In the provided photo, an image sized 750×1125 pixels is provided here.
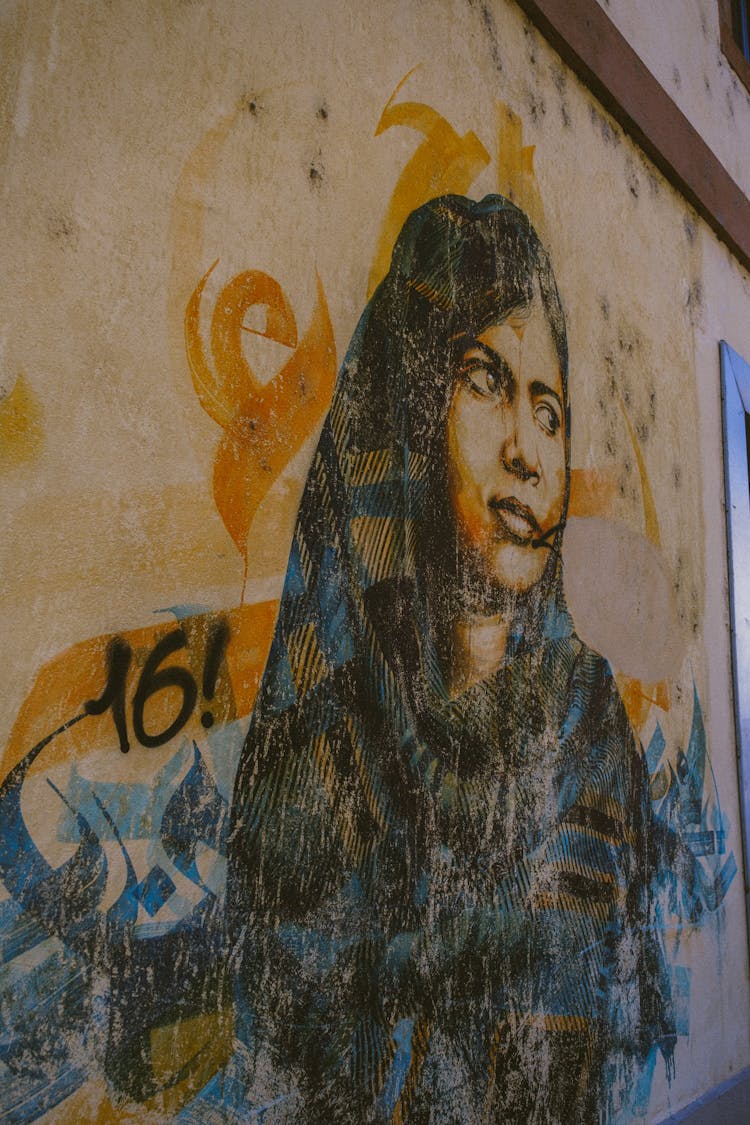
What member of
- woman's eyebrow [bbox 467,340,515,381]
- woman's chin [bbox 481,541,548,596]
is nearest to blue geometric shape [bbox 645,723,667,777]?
woman's chin [bbox 481,541,548,596]

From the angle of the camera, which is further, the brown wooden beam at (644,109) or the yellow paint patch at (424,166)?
the brown wooden beam at (644,109)

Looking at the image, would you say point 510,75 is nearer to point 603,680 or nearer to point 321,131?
point 321,131

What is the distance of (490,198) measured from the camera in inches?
103

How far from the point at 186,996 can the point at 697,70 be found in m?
4.20

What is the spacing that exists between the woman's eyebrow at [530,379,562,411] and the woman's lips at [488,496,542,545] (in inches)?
13.9

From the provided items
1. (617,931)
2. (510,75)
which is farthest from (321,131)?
(617,931)

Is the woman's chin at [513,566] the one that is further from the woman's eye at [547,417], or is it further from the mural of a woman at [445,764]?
the woman's eye at [547,417]

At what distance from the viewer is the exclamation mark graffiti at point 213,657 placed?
1.70 meters

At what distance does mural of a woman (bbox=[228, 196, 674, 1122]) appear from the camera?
185 cm

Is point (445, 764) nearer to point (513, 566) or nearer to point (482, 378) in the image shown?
point (513, 566)

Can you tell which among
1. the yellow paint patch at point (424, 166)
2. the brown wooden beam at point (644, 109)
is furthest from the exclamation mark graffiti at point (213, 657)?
the brown wooden beam at point (644, 109)

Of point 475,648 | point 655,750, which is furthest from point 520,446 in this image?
point 655,750

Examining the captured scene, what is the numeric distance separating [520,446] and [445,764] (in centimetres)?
94

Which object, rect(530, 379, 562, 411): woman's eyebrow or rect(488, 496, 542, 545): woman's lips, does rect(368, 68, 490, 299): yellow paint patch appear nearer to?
rect(530, 379, 562, 411): woman's eyebrow
